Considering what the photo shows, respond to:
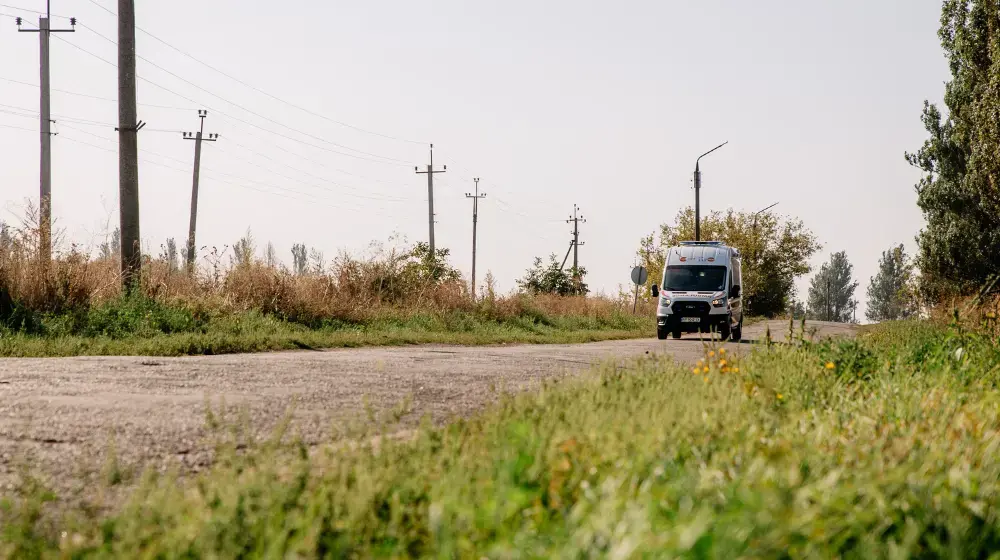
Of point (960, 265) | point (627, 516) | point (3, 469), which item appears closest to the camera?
point (627, 516)

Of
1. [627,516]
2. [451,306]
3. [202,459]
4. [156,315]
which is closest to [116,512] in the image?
[202,459]

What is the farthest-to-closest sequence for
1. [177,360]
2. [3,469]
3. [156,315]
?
[156,315], [177,360], [3,469]

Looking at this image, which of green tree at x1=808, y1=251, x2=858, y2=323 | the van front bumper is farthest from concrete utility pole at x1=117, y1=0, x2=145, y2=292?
green tree at x1=808, y1=251, x2=858, y2=323

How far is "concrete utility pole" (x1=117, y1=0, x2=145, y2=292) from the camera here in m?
16.9

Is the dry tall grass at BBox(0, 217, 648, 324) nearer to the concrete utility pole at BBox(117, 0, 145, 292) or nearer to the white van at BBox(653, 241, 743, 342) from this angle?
the concrete utility pole at BBox(117, 0, 145, 292)

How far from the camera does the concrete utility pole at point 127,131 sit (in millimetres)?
16891

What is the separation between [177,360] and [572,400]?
595cm

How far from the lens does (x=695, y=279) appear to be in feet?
81.0

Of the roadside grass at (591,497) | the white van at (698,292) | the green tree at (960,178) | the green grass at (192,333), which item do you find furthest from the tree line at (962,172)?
the roadside grass at (591,497)

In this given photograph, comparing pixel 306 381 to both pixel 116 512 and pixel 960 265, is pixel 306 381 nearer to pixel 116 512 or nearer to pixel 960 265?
pixel 116 512

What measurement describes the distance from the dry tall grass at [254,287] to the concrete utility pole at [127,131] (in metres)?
0.80

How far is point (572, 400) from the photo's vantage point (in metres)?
6.08

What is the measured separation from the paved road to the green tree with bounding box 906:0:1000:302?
69.0 feet

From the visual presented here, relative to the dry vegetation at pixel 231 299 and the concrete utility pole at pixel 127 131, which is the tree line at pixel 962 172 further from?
the concrete utility pole at pixel 127 131
